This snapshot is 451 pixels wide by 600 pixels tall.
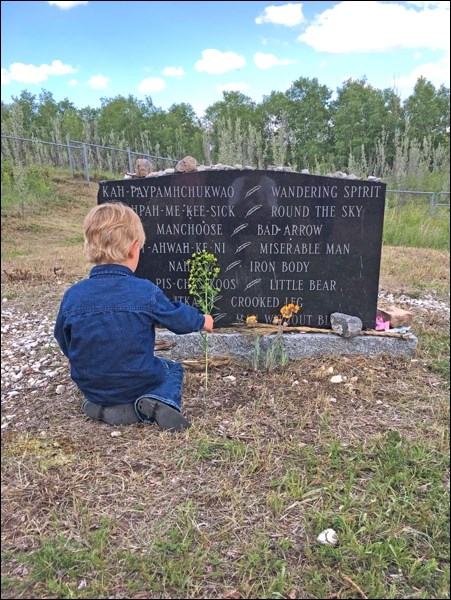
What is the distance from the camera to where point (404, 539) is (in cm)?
195

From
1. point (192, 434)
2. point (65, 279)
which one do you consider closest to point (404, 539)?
point (192, 434)

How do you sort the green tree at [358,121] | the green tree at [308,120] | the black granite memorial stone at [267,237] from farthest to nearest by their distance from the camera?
the green tree at [358,121] < the green tree at [308,120] < the black granite memorial stone at [267,237]

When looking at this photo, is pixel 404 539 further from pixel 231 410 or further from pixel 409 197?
pixel 409 197

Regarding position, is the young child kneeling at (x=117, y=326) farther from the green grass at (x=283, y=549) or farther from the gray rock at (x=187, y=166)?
the gray rock at (x=187, y=166)

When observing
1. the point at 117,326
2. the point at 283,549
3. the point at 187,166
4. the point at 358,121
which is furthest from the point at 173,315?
the point at 358,121

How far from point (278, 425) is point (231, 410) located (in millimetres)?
334

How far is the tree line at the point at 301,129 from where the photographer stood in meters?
9.53

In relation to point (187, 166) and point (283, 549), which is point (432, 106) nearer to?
point (187, 166)

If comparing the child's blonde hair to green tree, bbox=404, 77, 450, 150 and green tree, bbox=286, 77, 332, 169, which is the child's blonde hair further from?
green tree, bbox=404, 77, 450, 150

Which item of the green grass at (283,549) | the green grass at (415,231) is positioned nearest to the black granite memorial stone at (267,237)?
the green grass at (283,549)

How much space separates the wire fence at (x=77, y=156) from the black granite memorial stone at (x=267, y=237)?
11564 mm

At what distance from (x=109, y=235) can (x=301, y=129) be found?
27.9ft

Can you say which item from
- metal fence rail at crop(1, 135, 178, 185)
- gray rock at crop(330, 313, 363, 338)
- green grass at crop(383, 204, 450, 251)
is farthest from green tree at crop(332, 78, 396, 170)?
gray rock at crop(330, 313, 363, 338)

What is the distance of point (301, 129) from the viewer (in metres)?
10.2
